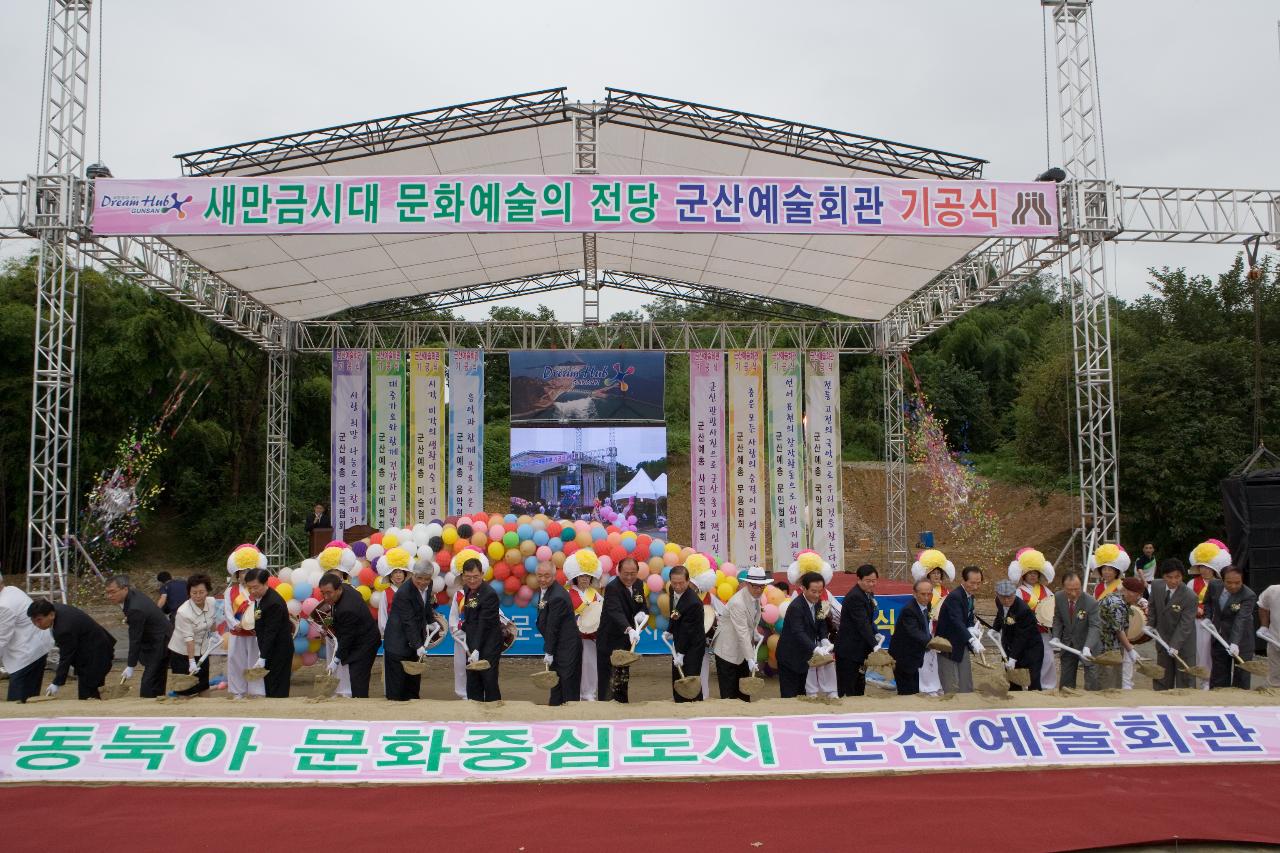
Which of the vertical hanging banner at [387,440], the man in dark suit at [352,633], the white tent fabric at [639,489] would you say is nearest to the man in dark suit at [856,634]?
the man in dark suit at [352,633]

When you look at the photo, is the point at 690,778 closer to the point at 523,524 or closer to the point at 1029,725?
the point at 1029,725

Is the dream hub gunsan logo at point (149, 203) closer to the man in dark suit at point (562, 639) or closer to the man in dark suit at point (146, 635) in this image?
the man in dark suit at point (146, 635)

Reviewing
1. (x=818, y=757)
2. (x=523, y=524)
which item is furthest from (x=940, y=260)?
(x=818, y=757)

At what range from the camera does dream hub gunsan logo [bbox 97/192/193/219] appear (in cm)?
785

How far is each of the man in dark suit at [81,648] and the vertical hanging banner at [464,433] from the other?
264 inches

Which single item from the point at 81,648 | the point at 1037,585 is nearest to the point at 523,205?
the point at 81,648

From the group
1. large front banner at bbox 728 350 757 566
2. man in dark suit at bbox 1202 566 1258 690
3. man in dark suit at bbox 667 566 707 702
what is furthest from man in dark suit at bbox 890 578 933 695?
large front banner at bbox 728 350 757 566

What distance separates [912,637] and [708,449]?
690 cm

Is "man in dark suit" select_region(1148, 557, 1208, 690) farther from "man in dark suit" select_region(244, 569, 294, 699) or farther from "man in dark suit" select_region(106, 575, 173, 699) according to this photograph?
"man in dark suit" select_region(106, 575, 173, 699)

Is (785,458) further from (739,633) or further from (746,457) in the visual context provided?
(739,633)

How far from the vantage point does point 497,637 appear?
18.9ft

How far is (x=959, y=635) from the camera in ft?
18.5

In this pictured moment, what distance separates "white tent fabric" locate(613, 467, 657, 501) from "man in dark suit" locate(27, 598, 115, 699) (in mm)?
7415

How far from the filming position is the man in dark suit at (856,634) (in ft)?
18.8
